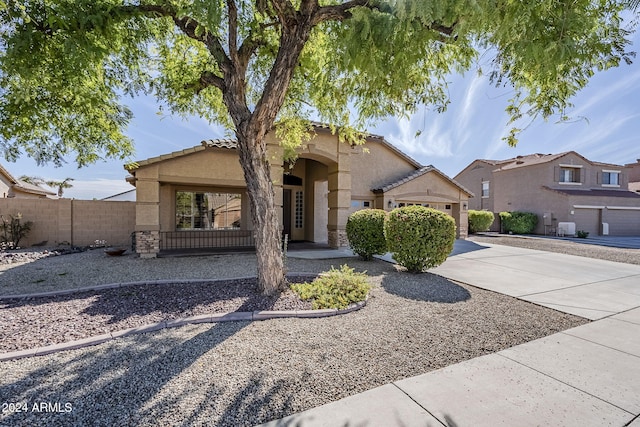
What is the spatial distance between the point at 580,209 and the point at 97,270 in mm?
32234

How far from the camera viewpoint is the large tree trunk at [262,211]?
5820mm

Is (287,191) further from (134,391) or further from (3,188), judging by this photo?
(3,188)

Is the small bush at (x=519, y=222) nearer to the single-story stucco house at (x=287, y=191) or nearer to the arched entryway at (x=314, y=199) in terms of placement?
the single-story stucco house at (x=287, y=191)

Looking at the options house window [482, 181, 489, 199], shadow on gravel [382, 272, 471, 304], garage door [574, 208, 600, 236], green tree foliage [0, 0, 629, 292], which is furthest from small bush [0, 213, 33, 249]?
house window [482, 181, 489, 199]

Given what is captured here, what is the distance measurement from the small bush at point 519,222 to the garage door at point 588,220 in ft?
9.19

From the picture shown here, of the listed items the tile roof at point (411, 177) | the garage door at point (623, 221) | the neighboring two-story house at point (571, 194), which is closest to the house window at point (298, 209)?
the tile roof at point (411, 177)

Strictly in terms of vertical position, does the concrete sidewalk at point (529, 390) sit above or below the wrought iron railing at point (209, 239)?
below

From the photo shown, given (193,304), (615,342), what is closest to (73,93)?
(193,304)

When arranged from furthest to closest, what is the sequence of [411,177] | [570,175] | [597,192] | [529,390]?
[570,175]
[597,192]
[411,177]
[529,390]

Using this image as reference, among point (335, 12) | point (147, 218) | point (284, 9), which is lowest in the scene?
point (147, 218)

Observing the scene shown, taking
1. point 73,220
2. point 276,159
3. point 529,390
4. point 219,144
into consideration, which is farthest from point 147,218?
point 529,390

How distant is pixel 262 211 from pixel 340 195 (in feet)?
25.5

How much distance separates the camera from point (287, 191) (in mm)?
16781

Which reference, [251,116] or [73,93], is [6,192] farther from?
[251,116]
